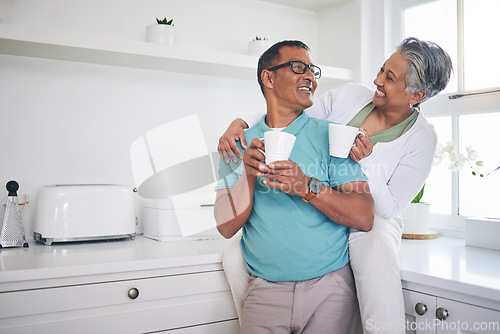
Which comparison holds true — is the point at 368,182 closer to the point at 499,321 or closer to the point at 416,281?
the point at 416,281

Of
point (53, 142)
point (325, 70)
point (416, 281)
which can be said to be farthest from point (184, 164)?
point (416, 281)

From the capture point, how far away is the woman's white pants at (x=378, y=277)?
138cm

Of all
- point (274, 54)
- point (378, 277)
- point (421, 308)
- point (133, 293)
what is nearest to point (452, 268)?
point (421, 308)

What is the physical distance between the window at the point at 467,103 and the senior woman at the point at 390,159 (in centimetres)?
73

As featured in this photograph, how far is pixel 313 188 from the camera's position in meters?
1.33

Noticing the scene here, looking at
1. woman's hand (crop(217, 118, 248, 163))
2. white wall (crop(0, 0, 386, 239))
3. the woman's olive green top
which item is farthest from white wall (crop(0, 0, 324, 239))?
the woman's olive green top

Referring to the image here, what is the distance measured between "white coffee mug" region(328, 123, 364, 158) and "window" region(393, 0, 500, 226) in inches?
42.3

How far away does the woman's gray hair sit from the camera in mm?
1501

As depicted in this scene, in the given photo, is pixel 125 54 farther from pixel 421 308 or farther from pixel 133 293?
pixel 421 308

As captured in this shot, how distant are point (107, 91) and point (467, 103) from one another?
1.64 meters

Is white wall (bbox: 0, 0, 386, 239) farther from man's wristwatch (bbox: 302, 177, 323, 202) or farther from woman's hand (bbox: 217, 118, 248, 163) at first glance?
man's wristwatch (bbox: 302, 177, 323, 202)

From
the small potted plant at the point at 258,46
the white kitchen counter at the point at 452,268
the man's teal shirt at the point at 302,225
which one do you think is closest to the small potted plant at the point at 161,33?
the small potted plant at the point at 258,46

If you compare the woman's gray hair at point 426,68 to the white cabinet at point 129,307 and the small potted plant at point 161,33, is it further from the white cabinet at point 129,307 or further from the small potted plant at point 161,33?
the small potted plant at point 161,33

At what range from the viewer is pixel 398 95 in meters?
1.52
